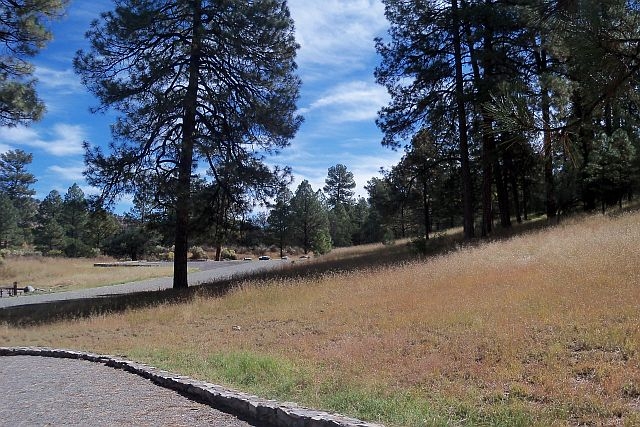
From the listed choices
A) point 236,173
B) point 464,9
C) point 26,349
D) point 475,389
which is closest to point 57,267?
point 236,173

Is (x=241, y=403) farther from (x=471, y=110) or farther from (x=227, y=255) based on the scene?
(x=227, y=255)

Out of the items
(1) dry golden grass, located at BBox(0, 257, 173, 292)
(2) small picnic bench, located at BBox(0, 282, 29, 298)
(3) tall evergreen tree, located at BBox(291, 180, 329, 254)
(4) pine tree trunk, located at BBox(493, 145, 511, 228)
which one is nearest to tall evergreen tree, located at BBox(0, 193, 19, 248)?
(1) dry golden grass, located at BBox(0, 257, 173, 292)

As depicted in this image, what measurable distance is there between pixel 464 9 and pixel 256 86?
8.79m

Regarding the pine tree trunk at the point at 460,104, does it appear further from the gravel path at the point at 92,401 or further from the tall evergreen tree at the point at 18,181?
the tall evergreen tree at the point at 18,181

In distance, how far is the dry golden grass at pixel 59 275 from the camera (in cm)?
3008

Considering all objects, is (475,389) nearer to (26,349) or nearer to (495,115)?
(495,115)

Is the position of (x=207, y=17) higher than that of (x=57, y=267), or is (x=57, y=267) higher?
(x=207, y=17)

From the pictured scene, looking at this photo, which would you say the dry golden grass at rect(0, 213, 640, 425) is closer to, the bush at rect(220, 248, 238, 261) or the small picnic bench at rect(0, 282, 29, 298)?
the small picnic bench at rect(0, 282, 29, 298)

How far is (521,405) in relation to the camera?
5.10m

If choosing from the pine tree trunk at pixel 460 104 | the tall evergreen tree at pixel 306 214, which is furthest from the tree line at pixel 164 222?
the pine tree trunk at pixel 460 104

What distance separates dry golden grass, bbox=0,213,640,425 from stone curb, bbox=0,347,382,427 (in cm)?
35

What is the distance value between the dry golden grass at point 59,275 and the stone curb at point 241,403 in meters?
22.1

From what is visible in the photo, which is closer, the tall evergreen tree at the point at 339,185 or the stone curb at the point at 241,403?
the stone curb at the point at 241,403

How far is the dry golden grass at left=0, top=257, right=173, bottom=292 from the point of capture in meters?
30.1
